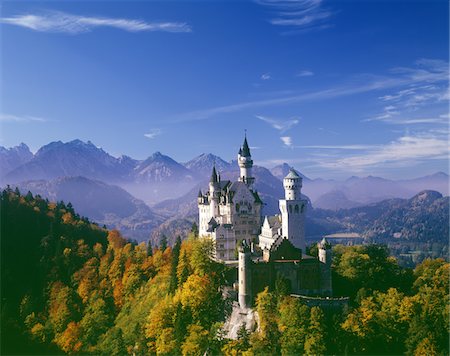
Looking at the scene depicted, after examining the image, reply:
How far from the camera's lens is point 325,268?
6481 centimetres

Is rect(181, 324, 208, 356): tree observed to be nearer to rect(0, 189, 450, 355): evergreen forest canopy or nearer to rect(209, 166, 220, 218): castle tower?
rect(0, 189, 450, 355): evergreen forest canopy

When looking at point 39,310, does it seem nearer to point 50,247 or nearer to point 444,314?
point 50,247

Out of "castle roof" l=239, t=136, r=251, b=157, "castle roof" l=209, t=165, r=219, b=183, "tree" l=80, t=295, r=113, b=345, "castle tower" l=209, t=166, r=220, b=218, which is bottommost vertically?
"tree" l=80, t=295, r=113, b=345

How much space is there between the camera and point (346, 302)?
61.2 m

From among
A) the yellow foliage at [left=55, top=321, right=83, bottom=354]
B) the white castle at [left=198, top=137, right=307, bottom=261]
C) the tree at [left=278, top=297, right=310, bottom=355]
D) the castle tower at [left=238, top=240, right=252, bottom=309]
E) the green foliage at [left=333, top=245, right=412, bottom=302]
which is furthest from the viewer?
the yellow foliage at [left=55, top=321, right=83, bottom=354]

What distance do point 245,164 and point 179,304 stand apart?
31.8 meters

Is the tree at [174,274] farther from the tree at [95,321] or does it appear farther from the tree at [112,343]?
the tree at [95,321]

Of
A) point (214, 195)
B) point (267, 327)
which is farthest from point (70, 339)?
point (267, 327)

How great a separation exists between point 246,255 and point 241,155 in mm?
29543

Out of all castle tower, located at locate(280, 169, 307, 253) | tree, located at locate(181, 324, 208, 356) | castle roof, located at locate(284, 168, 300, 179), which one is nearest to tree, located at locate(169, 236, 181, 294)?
tree, located at locate(181, 324, 208, 356)

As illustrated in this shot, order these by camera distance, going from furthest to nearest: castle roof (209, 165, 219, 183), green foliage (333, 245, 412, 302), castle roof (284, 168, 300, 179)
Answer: castle roof (209, 165, 219, 183), castle roof (284, 168, 300, 179), green foliage (333, 245, 412, 302)

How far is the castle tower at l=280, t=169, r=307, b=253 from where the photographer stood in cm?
6994

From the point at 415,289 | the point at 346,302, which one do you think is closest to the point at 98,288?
the point at 346,302

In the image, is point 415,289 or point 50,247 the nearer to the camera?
point 415,289
